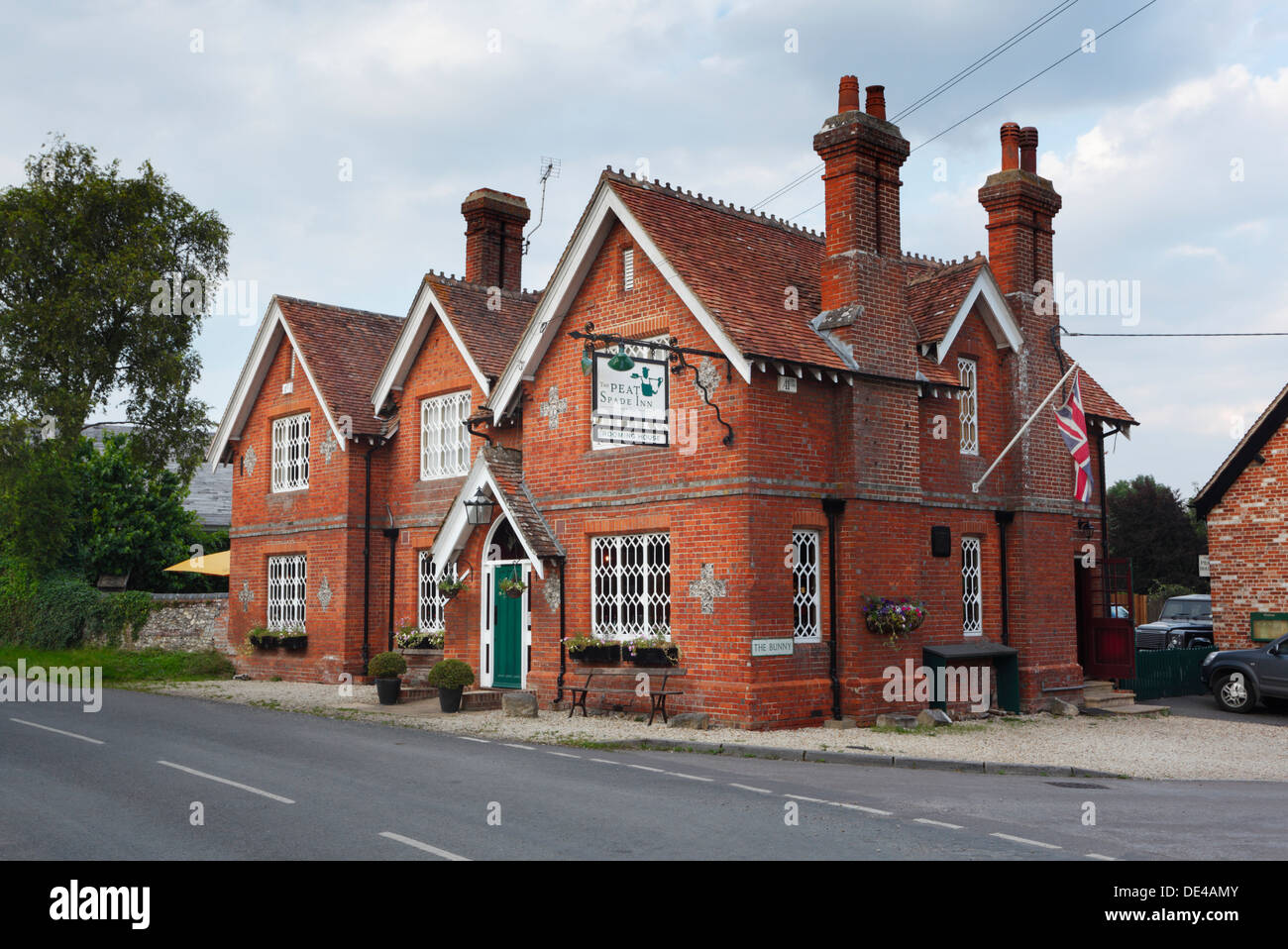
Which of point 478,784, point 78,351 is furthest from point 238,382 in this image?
point 478,784

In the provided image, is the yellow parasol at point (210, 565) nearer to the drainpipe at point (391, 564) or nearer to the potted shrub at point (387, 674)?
the drainpipe at point (391, 564)

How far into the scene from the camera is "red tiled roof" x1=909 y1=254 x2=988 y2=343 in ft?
61.4

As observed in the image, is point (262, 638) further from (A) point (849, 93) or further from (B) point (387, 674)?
(A) point (849, 93)

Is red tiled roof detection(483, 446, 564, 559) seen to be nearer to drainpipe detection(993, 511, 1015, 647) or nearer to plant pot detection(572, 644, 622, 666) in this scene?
plant pot detection(572, 644, 622, 666)

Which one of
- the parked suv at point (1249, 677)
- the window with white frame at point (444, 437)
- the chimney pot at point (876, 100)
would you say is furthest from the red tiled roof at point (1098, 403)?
the window with white frame at point (444, 437)

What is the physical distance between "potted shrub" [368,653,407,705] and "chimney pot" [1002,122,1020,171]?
14039 millimetres

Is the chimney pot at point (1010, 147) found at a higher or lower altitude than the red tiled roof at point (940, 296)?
higher

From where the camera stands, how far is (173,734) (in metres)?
15.3

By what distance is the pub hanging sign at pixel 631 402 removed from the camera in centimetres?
1620

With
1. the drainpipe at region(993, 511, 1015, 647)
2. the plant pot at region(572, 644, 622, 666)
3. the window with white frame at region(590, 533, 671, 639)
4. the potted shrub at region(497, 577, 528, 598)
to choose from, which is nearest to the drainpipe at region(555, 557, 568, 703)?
the plant pot at region(572, 644, 622, 666)

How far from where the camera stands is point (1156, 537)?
5544cm

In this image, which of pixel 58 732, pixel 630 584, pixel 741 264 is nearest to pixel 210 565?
pixel 58 732

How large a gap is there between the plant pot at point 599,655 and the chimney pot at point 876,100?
9437 millimetres
